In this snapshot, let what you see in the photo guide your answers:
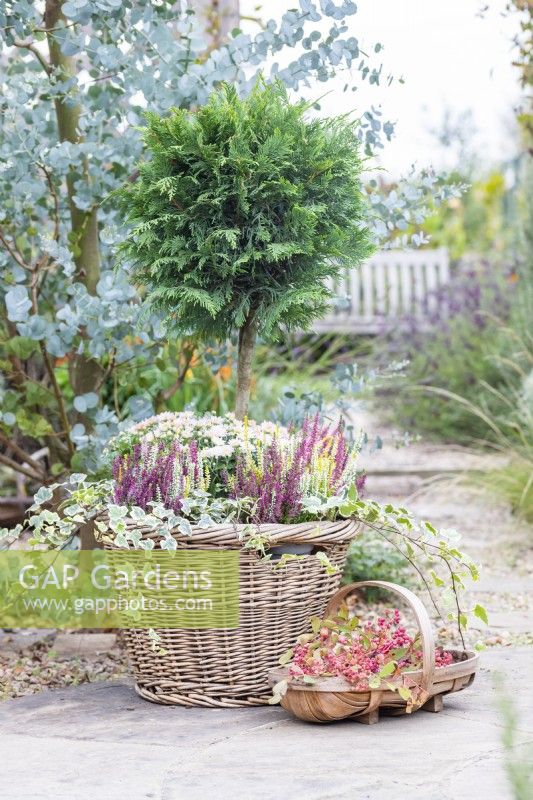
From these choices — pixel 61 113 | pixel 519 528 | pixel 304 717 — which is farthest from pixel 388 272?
pixel 304 717

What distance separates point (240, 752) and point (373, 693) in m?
0.33

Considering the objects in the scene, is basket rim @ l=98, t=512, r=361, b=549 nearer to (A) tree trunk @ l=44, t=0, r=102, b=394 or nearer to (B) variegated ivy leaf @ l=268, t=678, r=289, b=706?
(B) variegated ivy leaf @ l=268, t=678, r=289, b=706

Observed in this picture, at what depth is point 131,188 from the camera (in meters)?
2.62

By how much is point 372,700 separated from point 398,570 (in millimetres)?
1513

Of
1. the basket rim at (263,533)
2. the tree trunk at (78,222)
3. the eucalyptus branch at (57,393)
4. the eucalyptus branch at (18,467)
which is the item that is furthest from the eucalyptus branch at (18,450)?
the basket rim at (263,533)

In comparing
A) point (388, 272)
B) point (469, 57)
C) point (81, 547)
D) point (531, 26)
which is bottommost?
point (81, 547)

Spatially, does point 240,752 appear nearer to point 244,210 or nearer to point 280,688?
point 280,688

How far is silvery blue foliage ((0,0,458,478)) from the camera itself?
2.82 meters

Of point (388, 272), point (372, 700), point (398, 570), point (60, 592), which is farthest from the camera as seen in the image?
point (388, 272)

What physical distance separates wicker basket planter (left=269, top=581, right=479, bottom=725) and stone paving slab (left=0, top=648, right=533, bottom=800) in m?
0.03

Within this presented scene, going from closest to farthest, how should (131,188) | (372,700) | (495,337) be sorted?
(372,700), (131,188), (495,337)

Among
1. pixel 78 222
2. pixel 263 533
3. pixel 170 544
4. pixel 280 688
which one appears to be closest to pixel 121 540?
pixel 170 544

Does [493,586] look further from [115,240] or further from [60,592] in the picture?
[115,240]

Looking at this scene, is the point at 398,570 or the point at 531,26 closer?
the point at 398,570
